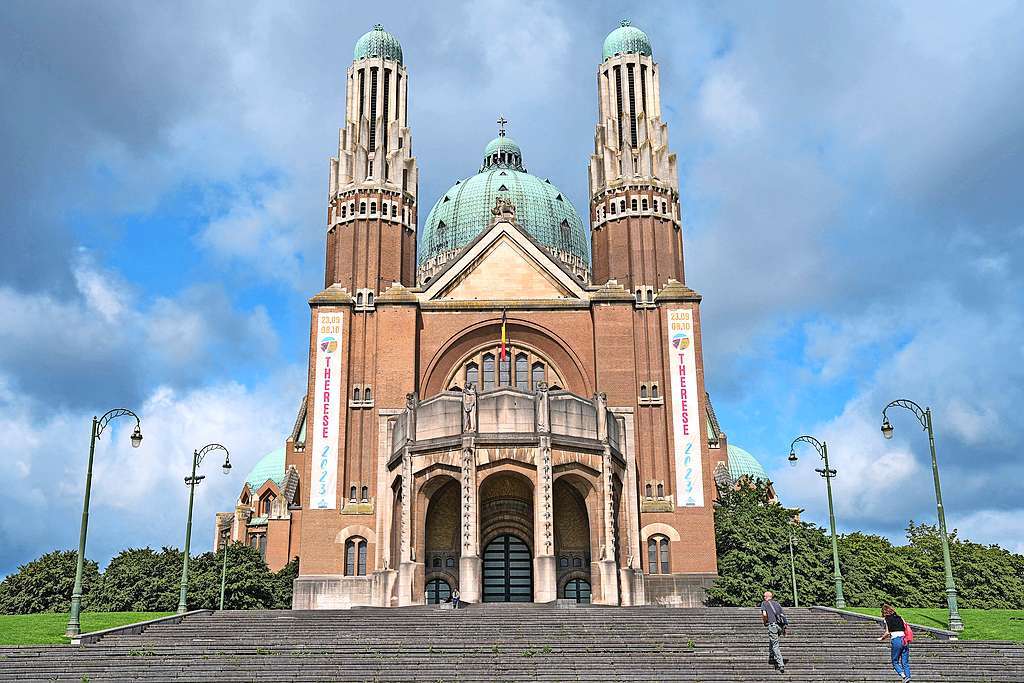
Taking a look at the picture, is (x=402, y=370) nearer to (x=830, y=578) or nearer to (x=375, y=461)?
(x=375, y=461)

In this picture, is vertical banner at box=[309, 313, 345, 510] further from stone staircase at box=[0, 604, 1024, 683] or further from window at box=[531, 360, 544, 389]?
stone staircase at box=[0, 604, 1024, 683]

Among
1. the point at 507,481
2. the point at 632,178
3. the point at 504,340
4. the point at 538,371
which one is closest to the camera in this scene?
the point at 507,481

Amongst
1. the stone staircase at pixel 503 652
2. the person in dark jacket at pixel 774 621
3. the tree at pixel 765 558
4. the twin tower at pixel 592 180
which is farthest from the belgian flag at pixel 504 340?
the person in dark jacket at pixel 774 621

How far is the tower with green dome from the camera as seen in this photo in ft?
233

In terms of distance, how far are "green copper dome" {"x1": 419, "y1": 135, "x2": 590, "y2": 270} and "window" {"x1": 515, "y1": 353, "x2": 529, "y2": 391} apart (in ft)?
62.1

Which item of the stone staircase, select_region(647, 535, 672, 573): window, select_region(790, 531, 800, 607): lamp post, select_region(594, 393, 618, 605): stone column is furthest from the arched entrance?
the stone staircase

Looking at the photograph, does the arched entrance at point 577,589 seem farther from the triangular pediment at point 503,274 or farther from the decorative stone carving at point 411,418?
the triangular pediment at point 503,274

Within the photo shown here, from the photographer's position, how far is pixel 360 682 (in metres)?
22.2

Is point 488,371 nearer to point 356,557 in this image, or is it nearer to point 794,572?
point 356,557

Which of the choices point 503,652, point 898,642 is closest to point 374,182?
point 503,652

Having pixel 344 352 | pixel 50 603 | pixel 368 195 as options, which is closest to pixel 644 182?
pixel 368 195

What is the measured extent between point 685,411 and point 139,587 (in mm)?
26794

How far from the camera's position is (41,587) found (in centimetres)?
5331

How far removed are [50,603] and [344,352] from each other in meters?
19.9
